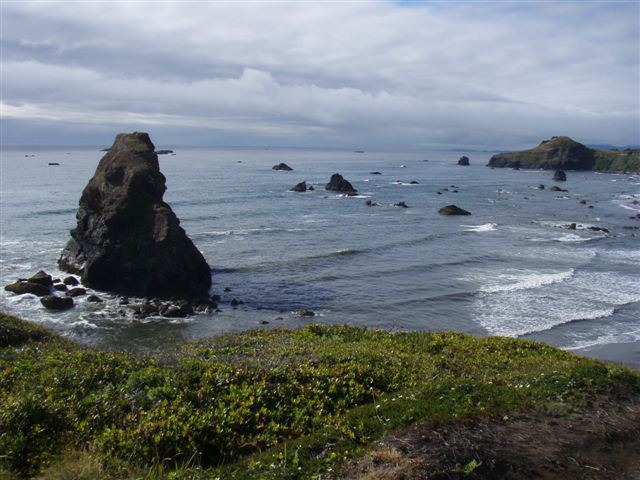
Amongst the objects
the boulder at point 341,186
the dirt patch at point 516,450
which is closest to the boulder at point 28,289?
the dirt patch at point 516,450

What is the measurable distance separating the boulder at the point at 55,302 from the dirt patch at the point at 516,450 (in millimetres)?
28767

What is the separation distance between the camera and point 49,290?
3541 centimetres

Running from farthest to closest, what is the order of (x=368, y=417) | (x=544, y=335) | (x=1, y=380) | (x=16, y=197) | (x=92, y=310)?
(x=16, y=197), (x=92, y=310), (x=544, y=335), (x=1, y=380), (x=368, y=417)

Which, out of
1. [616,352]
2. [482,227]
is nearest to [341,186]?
[482,227]

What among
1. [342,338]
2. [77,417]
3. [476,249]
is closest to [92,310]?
[342,338]

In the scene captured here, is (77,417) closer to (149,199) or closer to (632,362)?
(632,362)

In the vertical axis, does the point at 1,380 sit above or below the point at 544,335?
above

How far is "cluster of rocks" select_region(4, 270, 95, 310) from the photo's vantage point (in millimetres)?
32656

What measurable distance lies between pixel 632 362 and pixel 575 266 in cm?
2079

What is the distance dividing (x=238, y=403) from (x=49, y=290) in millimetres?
29071

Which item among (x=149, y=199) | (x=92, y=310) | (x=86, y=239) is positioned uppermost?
(x=149, y=199)

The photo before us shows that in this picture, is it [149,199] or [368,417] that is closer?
[368,417]

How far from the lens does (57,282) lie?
122ft

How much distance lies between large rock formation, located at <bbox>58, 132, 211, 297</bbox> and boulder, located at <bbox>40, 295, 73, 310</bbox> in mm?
4207
